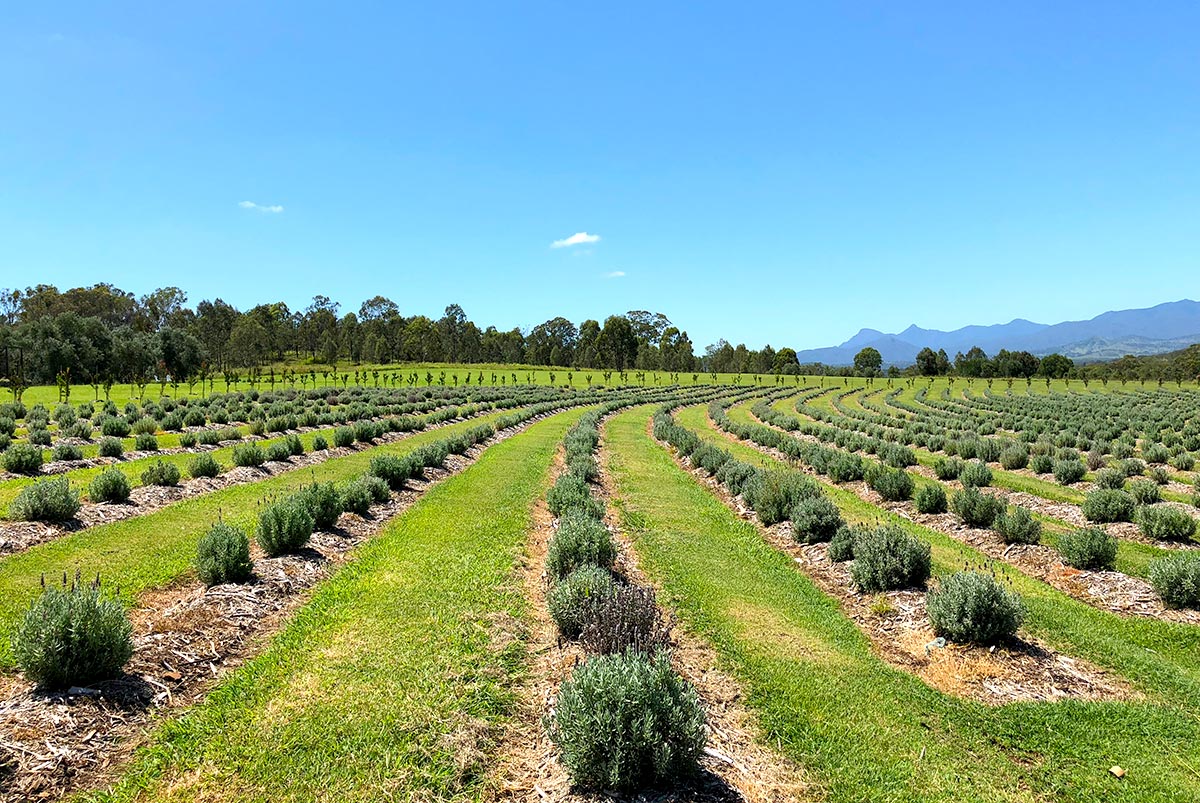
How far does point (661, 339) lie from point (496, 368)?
7325cm

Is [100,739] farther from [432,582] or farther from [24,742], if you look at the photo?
[432,582]

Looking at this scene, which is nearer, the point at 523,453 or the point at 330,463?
the point at 330,463

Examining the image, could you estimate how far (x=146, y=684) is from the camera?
244 inches

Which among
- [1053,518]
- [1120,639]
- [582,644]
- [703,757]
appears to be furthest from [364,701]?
[1053,518]

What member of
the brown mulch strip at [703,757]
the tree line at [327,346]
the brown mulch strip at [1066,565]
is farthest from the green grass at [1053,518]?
the tree line at [327,346]

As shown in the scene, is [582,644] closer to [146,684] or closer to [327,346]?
[146,684]

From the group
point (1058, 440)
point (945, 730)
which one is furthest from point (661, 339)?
point (945, 730)

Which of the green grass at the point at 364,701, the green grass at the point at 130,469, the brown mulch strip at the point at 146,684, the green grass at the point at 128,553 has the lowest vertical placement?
the green grass at the point at 364,701

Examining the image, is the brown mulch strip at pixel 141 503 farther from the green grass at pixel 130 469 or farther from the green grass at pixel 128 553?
the green grass at pixel 130 469

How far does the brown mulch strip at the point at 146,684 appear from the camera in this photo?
4.91 metres

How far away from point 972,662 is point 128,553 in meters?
13.4

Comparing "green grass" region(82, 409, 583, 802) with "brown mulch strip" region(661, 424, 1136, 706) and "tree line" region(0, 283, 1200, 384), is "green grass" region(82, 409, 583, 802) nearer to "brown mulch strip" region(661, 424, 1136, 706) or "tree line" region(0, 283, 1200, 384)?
"brown mulch strip" region(661, 424, 1136, 706)

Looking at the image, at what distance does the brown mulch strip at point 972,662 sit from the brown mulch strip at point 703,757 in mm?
2764

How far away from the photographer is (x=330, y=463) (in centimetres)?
2075
